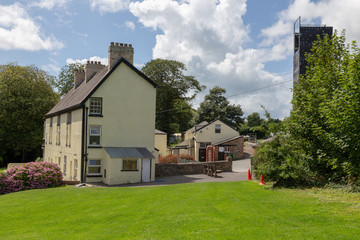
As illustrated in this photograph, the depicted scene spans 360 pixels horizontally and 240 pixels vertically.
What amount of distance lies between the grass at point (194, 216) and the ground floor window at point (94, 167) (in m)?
9.86

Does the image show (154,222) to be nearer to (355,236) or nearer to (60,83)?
(355,236)

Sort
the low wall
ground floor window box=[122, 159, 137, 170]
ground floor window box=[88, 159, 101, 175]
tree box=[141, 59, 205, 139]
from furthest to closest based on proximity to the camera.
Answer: tree box=[141, 59, 205, 139] → the low wall → ground floor window box=[88, 159, 101, 175] → ground floor window box=[122, 159, 137, 170]

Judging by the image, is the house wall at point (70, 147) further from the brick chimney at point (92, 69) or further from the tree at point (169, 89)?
the tree at point (169, 89)

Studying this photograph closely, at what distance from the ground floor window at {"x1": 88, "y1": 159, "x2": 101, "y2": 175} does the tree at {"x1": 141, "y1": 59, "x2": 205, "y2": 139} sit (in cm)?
3490

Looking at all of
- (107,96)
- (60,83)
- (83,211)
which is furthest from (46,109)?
(83,211)

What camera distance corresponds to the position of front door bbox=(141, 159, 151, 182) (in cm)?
2697

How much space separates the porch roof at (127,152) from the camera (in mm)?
26278

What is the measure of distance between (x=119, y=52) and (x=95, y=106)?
215 inches

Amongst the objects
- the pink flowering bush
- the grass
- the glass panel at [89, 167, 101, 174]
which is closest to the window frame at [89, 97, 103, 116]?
the glass panel at [89, 167, 101, 174]

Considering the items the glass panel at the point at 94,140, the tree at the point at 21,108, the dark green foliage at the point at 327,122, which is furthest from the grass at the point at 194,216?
the tree at the point at 21,108

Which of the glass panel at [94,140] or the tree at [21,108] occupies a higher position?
the tree at [21,108]

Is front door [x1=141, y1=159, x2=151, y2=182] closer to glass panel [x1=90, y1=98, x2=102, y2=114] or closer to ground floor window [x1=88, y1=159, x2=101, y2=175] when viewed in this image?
ground floor window [x1=88, y1=159, x2=101, y2=175]

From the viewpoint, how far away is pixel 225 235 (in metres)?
8.90

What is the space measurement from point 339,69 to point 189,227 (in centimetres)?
1066
